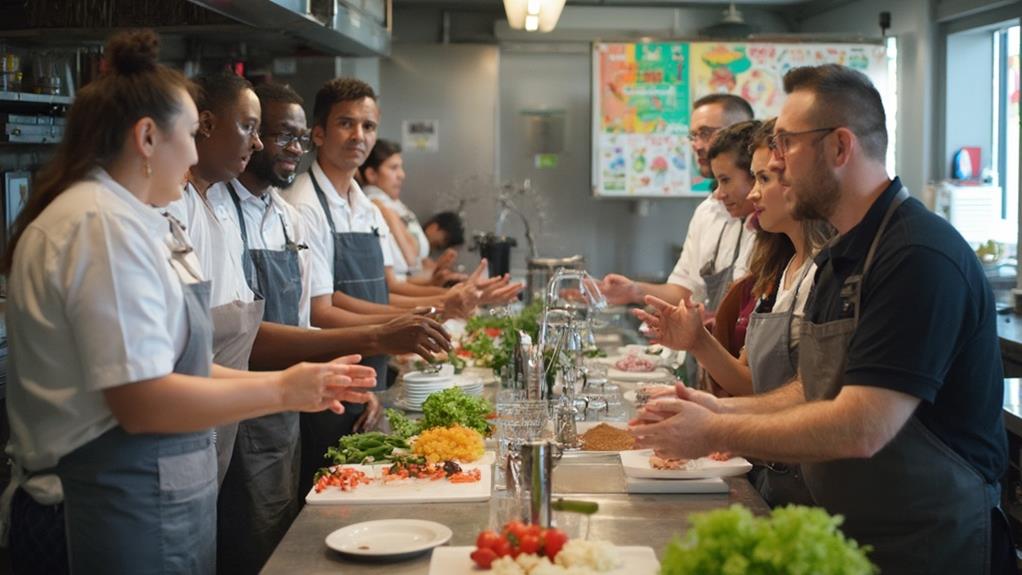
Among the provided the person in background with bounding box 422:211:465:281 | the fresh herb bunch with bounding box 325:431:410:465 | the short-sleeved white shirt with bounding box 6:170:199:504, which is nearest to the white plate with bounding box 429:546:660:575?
the short-sleeved white shirt with bounding box 6:170:199:504

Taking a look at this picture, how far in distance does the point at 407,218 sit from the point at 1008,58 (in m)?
4.16

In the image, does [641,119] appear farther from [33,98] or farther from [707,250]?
[33,98]

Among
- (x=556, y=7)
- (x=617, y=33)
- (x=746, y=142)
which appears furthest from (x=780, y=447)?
(x=617, y=33)

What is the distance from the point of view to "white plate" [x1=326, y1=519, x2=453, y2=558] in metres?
2.18

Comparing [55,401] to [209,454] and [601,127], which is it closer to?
[209,454]

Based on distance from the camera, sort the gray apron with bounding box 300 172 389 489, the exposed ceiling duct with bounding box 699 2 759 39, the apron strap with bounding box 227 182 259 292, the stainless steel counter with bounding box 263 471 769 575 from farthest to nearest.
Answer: the exposed ceiling duct with bounding box 699 2 759 39
the gray apron with bounding box 300 172 389 489
the apron strap with bounding box 227 182 259 292
the stainless steel counter with bounding box 263 471 769 575

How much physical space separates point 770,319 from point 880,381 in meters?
0.83

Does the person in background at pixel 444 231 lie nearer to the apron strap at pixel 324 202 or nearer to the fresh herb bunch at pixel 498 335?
the fresh herb bunch at pixel 498 335

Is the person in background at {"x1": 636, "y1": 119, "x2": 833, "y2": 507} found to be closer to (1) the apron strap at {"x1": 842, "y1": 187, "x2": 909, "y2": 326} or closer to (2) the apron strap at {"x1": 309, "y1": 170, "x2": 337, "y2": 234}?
(1) the apron strap at {"x1": 842, "y1": 187, "x2": 909, "y2": 326}

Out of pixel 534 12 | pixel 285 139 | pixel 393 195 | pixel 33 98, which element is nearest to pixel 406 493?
pixel 285 139

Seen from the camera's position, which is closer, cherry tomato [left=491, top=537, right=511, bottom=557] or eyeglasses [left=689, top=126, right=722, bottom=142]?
cherry tomato [left=491, top=537, right=511, bottom=557]

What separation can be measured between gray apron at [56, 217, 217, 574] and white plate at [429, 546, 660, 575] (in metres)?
0.57

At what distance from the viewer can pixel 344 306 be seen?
4504mm

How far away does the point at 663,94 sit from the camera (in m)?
8.32
